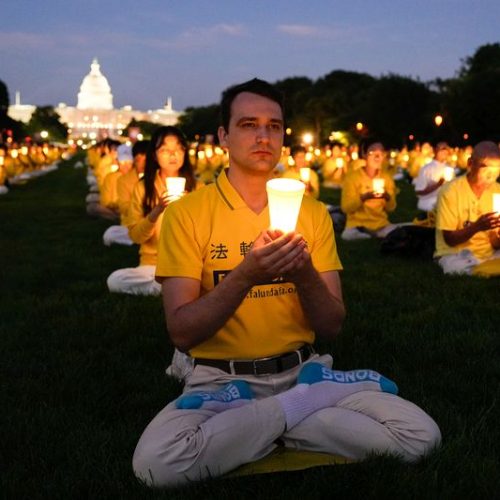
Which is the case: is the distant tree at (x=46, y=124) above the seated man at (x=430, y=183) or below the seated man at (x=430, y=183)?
above

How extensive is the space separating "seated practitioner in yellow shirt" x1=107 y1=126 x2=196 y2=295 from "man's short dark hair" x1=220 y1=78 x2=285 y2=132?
7.45 ft

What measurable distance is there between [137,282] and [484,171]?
127 inches

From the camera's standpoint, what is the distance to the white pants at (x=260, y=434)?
2764mm

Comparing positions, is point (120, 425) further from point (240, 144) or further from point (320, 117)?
point (320, 117)

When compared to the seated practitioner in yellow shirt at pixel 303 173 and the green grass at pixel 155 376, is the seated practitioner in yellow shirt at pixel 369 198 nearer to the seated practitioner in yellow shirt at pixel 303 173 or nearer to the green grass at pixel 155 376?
the seated practitioner in yellow shirt at pixel 303 173

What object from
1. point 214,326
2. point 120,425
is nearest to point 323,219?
point 214,326

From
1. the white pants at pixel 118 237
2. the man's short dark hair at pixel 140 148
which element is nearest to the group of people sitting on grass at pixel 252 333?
the man's short dark hair at pixel 140 148

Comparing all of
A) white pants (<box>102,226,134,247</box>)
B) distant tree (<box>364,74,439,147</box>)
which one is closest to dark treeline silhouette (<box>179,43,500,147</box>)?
distant tree (<box>364,74,439,147</box>)

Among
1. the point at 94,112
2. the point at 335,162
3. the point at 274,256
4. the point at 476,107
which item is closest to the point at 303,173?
the point at 274,256

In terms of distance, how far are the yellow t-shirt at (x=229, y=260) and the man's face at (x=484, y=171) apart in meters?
3.85

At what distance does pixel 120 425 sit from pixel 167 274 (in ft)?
2.82

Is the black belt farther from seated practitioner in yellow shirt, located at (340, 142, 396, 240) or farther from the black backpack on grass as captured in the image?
seated practitioner in yellow shirt, located at (340, 142, 396, 240)

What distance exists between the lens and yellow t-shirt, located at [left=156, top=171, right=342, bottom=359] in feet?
10.1

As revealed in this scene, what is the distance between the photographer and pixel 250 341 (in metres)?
3.11
